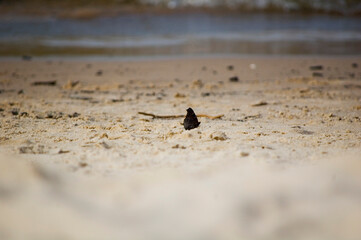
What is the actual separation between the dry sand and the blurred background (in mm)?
6757

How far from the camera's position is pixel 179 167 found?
2.56m

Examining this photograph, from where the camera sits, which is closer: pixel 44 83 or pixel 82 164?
pixel 82 164

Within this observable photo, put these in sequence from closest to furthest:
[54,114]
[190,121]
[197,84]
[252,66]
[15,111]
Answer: [190,121], [54,114], [15,111], [197,84], [252,66]

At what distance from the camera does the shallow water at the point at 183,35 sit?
12516 millimetres

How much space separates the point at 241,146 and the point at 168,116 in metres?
1.52

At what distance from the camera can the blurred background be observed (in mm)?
12766

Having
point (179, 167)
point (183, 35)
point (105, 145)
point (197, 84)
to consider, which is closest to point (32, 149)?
point (105, 145)

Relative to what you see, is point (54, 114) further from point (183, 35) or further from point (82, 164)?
point (183, 35)

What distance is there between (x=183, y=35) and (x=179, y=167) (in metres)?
14.9

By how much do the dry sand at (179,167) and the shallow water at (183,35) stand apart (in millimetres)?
6883

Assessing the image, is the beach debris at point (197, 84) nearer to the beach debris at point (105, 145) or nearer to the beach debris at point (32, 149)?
the beach debris at point (105, 145)

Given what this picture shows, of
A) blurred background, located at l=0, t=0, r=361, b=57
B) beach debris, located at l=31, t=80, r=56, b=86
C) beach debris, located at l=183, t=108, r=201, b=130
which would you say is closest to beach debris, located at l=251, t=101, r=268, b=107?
beach debris, located at l=183, t=108, r=201, b=130

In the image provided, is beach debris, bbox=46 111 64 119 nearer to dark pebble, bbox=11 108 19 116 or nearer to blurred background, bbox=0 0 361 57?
dark pebble, bbox=11 108 19 116

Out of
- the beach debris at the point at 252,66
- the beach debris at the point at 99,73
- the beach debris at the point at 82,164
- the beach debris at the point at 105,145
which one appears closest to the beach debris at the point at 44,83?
the beach debris at the point at 99,73
